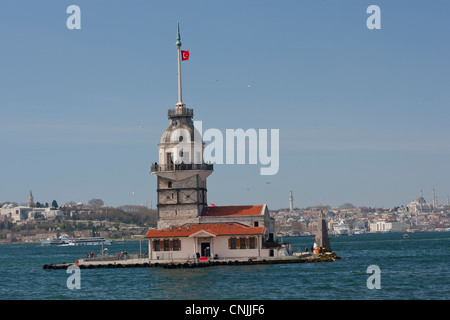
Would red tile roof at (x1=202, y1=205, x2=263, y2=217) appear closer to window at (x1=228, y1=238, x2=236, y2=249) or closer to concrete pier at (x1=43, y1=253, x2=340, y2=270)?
window at (x1=228, y1=238, x2=236, y2=249)

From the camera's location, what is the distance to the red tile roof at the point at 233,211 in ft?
225

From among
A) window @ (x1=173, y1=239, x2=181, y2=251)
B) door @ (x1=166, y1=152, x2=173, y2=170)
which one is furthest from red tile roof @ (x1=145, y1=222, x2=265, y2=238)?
door @ (x1=166, y1=152, x2=173, y2=170)

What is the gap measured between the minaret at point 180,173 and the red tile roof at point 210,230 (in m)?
1.74

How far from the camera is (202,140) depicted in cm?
7144

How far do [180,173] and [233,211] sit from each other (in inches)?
243

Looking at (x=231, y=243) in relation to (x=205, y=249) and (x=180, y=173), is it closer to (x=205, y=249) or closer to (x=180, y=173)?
(x=205, y=249)

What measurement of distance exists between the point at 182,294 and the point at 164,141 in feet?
93.3

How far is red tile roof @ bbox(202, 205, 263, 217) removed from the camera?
68500 mm

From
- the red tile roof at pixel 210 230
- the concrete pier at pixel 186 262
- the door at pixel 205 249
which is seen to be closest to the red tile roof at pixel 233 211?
the red tile roof at pixel 210 230

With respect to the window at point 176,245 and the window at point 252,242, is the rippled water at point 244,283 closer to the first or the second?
the window at point 252,242

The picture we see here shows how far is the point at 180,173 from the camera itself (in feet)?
226

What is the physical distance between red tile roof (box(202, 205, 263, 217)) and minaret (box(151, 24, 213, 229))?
0.91 m

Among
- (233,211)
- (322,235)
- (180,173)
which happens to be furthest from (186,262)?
A: (322,235)
